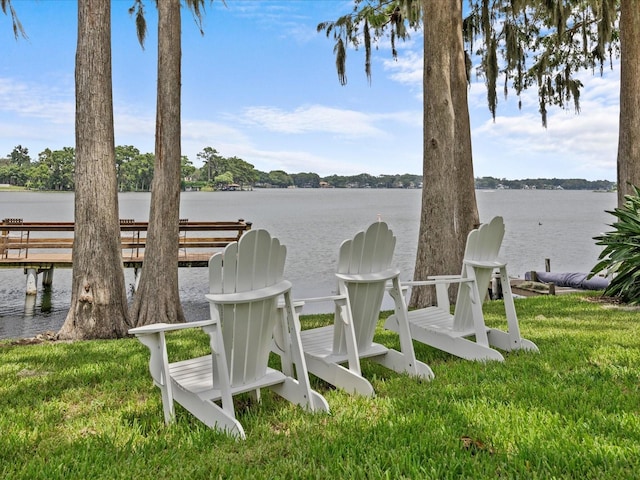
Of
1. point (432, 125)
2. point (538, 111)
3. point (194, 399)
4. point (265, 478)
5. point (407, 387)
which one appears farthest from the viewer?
point (538, 111)

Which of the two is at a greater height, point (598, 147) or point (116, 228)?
point (598, 147)

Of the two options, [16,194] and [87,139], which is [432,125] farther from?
[16,194]

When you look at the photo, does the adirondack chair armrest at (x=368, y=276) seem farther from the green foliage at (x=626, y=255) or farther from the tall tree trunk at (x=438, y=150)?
the green foliage at (x=626, y=255)

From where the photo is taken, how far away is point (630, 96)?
24.8ft

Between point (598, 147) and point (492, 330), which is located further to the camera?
point (598, 147)

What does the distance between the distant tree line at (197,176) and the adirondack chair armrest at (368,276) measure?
39.3 metres

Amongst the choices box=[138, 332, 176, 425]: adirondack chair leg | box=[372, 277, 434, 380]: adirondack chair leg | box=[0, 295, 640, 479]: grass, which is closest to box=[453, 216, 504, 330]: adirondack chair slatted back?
box=[0, 295, 640, 479]: grass

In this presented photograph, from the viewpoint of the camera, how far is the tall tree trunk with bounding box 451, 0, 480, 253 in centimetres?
782

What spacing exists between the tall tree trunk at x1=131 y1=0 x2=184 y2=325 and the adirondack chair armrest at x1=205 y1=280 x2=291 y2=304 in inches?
160

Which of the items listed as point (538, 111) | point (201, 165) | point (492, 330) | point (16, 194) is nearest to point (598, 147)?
point (538, 111)

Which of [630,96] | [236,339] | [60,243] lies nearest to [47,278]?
[60,243]

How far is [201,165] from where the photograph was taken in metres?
78.2

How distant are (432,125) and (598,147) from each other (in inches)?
1873

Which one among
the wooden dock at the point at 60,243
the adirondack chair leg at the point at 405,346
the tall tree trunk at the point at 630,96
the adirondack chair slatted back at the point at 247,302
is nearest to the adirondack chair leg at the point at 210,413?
the adirondack chair slatted back at the point at 247,302
